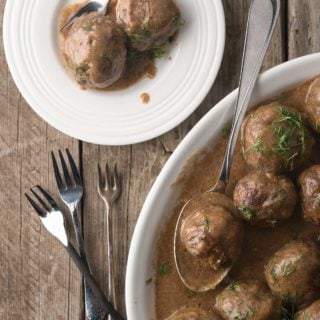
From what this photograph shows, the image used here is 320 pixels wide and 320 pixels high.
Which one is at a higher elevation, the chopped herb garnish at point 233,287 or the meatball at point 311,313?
the chopped herb garnish at point 233,287

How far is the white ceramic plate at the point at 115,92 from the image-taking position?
12.1 feet

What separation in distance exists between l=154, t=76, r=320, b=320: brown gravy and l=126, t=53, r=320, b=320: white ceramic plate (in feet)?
0.15

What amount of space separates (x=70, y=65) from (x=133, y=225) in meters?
0.94

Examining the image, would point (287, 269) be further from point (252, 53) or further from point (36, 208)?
point (36, 208)

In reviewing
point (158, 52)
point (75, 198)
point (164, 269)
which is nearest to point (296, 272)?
point (164, 269)

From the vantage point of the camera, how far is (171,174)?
3.52 m

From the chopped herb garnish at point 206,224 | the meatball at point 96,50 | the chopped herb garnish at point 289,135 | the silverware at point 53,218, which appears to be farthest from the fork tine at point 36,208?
the chopped herb garnish at point 289,135

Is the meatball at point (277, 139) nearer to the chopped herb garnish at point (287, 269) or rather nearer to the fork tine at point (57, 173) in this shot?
the chopped herb garnish at point (287, 269)

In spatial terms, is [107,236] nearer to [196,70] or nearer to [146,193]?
[146,193]

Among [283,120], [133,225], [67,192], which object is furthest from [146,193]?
[283,120]

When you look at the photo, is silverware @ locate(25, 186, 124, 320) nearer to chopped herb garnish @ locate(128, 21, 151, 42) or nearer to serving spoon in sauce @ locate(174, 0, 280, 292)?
serving spoon in sauce @ locate(174, 0, 280, 292)

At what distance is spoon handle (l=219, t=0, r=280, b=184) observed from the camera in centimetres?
346

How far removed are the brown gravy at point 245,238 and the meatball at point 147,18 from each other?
2.10ft

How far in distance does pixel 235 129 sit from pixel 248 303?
2.81ft
